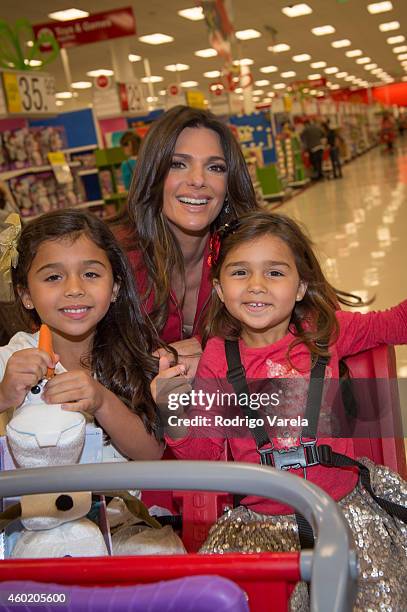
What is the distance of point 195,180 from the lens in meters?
2.41

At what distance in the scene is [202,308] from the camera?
2393mm

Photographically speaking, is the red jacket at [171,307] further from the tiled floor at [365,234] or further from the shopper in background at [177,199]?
the tiled floor at [365,234]

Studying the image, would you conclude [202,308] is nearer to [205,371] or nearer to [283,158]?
[205,371]

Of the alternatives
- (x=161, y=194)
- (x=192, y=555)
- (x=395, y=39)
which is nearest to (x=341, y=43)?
(x=395, y=39)

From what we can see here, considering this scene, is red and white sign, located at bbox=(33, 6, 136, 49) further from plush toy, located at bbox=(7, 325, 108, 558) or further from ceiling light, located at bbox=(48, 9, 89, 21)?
plush toy, located at bbox=(7, 325, 108, 558)

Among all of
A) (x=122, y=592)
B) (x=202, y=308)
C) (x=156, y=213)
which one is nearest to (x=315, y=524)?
(x=122, y=592)

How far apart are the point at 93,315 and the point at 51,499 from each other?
1.72 ft

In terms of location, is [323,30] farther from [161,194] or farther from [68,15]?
[161,194]

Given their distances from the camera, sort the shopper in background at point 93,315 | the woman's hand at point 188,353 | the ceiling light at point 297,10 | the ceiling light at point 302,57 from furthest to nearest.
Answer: the ceiling light at point 302,57 → the ceiling light at point 297,10 → the woman's hand at point 188,353 → the shopper in background at point 93,315

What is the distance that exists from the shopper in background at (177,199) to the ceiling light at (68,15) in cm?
984

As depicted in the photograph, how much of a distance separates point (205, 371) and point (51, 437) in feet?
1.88

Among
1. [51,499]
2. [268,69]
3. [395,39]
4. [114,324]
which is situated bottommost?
[51,499]

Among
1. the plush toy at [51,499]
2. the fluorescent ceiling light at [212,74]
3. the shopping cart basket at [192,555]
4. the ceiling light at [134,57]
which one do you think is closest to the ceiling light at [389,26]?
the fluorescent ceiling light at [212,74]

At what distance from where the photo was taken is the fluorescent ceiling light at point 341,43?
1964 cm
